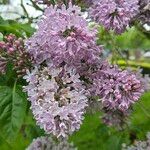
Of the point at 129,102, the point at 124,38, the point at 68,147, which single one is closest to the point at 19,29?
the point at 68,147

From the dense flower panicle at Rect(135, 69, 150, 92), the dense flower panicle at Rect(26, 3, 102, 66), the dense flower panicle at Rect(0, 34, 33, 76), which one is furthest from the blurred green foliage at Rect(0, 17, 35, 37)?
the dense flower panicle at Rect(135, 69, 150, 92)

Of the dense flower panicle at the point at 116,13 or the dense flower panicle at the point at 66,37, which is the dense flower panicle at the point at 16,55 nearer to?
the dense flower panicle at the point at 66,37

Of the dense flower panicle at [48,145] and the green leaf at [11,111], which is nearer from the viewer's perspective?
the green leaf at [11,111]

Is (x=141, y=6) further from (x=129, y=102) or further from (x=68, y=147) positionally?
(x=68, y=147)

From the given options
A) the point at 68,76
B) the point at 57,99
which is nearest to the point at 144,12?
the point at 68,76

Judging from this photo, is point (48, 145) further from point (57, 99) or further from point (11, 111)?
point (57, 99)

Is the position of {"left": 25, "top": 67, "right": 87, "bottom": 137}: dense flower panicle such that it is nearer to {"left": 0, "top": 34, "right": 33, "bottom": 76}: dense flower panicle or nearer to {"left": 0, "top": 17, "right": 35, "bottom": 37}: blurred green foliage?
{"left": 0, "top": 34, "right": 33, "bottom": 76}: dense flower panicle

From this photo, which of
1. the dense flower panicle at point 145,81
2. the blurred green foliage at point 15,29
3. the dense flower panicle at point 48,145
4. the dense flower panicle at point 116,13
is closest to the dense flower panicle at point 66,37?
the dense flower panicle at point 116,13
